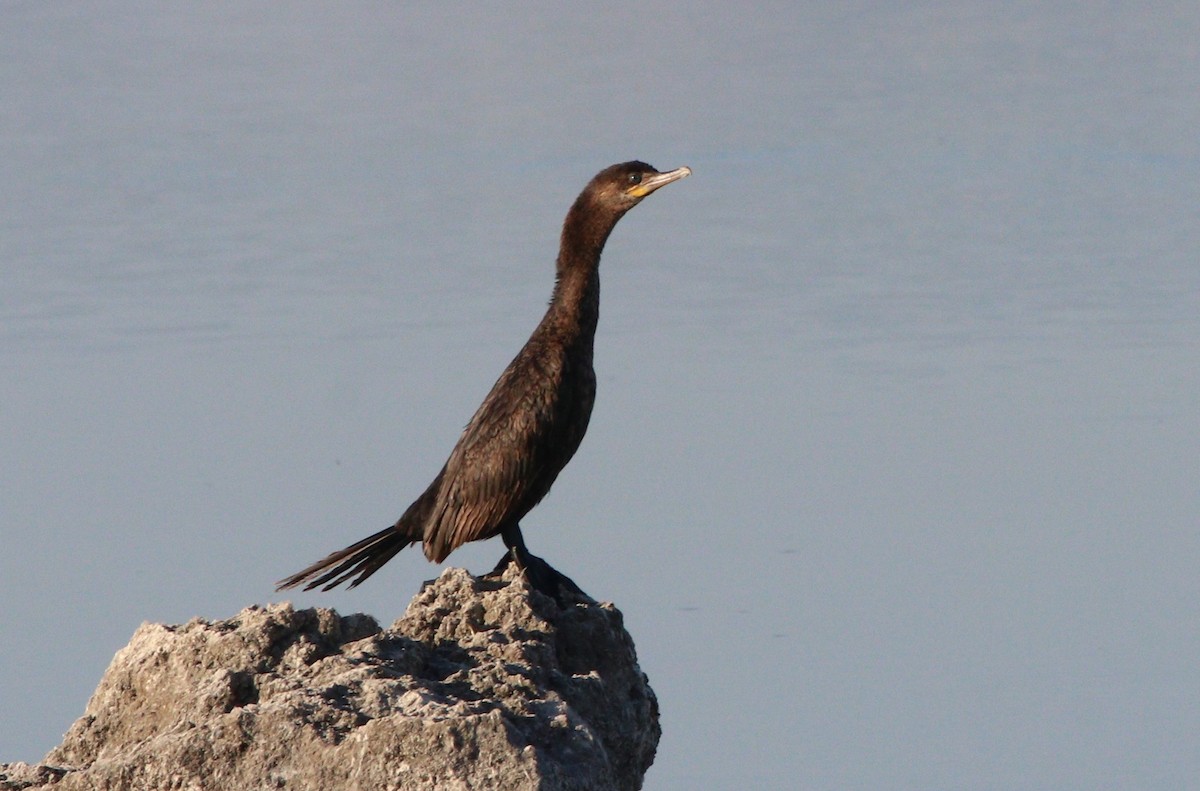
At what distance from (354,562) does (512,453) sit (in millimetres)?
605

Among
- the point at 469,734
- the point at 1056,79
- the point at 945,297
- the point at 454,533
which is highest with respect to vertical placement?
the point at 1056,79

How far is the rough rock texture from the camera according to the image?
354 cm

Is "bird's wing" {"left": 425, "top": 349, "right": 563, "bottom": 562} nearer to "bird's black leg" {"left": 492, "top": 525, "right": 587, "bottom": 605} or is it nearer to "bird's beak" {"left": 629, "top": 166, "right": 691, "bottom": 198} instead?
"bird's black leg" {"left": 492, "top": 525, "right": 587, "bottom": 605}

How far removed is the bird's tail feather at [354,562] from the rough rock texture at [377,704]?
1.43 metres

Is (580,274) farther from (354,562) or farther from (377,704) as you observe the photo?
(377,704)

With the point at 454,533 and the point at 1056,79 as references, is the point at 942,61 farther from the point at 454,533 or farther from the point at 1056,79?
the point at 454,533

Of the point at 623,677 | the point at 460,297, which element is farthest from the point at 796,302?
the point at 623,677

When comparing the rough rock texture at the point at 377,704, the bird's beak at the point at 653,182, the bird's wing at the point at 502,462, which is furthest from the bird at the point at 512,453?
the rough rock texture at the point at 377,704

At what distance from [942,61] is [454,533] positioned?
1843 centimetres

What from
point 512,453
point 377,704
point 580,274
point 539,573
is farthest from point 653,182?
point 377,704

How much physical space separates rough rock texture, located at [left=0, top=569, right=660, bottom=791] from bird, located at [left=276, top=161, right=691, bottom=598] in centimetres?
127

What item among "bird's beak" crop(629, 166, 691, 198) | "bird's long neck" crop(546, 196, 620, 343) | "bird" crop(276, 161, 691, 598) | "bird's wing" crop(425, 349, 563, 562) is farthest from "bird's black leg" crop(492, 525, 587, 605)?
"bird's beak" crop(629, 166, 691, 198)

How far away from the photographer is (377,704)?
3.70 meters

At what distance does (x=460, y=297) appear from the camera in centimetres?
1338
